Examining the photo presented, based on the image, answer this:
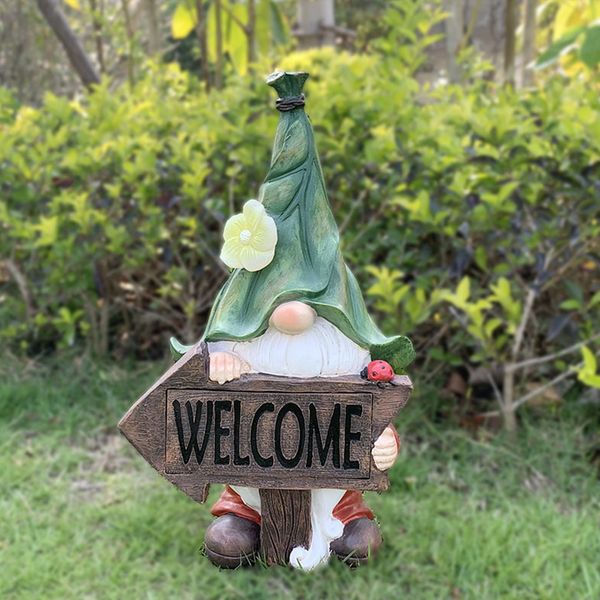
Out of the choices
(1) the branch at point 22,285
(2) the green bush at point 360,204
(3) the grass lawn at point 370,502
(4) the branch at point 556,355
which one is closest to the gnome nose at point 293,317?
(3) the grass lawn at point 370,502

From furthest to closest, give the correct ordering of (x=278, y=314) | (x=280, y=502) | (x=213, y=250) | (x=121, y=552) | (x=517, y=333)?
(x=213, y=250), (x=517, y=333), (x=121, y=552), (x=280, y=502), (x=278, y=314)

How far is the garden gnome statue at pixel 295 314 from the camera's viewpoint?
1008 millimetres

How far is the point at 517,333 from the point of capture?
7.25 ft

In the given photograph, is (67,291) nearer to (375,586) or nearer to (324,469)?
(375,586)

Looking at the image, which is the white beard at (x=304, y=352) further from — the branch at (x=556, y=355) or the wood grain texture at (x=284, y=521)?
the branch at (x=556, y=355)

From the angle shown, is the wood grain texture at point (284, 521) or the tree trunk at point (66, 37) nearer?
the wood grain texture at point (284, 521)

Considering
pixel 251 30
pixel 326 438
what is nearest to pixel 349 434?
pixel 326 438

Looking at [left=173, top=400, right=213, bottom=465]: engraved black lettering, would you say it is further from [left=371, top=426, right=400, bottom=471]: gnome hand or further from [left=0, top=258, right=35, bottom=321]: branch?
[left=0, top=258, right=35, bottom=321]: branch

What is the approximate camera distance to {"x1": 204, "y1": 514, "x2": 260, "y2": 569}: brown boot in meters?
1.09

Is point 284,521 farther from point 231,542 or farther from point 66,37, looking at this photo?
point 66,37

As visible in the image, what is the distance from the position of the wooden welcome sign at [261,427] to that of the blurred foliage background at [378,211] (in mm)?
1024

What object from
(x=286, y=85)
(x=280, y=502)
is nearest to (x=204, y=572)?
(x=280, y=502)

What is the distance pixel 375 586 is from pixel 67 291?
5.18ft

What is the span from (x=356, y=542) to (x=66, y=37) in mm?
2783
